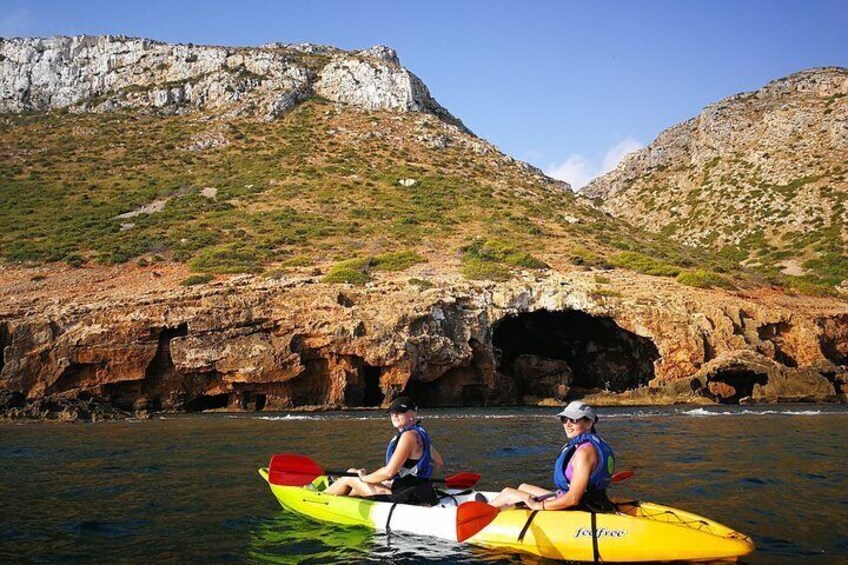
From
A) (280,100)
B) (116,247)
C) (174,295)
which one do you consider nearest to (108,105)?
(280,100)

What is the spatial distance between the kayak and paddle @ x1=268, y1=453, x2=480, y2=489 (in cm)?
176

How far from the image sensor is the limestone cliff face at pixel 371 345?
2823cm

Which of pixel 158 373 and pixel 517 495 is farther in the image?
pixel 158 373

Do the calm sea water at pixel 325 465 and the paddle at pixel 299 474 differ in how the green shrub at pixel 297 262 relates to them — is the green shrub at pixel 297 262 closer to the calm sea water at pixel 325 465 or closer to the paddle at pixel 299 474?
the calm sea water at pixel 325 465

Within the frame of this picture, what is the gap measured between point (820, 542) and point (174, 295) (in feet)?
92.8

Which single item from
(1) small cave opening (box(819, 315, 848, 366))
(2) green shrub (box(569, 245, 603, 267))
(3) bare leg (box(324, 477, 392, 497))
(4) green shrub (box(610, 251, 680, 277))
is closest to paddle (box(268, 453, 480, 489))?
(3) bare leg (box(324, 477, 392, 497))

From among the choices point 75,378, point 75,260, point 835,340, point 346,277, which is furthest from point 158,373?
point 835,340

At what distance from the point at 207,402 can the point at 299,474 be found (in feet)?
68.4

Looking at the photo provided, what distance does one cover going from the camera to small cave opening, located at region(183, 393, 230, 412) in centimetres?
2939

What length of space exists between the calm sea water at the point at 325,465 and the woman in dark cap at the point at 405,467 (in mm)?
742

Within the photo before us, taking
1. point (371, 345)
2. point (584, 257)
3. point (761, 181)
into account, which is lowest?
point (371, 345)

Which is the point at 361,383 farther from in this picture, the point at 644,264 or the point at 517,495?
the point at 517,495

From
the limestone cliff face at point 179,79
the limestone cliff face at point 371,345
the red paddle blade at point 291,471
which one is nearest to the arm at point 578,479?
the red paddle blade at point 291,471

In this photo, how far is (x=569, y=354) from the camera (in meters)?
37.5
